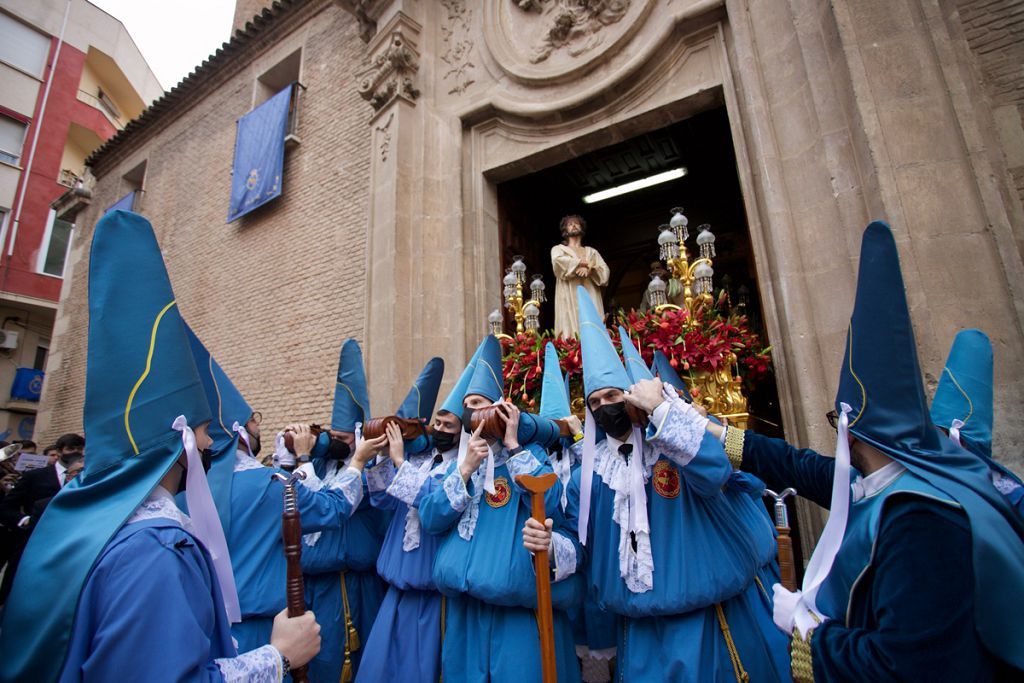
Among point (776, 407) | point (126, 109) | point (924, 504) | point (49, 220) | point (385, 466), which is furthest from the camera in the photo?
point (126, 109)

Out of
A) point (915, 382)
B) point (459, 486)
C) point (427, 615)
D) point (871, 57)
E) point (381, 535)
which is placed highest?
point (871, 57)

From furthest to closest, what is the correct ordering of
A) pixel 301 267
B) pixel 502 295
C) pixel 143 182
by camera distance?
pixel 143 182 < pixel 301 267 < pixel 502 295

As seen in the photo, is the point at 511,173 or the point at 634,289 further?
the point at 634,289

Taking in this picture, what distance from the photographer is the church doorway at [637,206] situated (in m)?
8.22

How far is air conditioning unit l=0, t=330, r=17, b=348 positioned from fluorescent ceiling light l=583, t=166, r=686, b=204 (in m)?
18.2

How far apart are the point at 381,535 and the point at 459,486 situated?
48.9 inches

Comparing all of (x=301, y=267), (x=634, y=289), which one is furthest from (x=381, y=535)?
(x=634, y=289)

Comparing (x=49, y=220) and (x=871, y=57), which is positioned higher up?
(x=49, y=220)

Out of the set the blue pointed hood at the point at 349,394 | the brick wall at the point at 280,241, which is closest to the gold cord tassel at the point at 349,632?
the blue pointed hood at the point at 349,394

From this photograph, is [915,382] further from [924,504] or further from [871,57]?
[871,57]

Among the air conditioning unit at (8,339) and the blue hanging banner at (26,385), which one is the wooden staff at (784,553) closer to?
the blue hanging banner at (26,385)

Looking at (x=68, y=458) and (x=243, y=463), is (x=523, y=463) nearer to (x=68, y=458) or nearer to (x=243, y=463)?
(x=243, y=463)

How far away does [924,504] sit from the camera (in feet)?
4.34

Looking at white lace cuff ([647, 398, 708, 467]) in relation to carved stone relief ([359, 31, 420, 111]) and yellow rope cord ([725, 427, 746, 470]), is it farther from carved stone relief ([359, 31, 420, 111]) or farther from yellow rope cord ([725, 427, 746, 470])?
carved stone relief ([359, 31, 420, 111])
